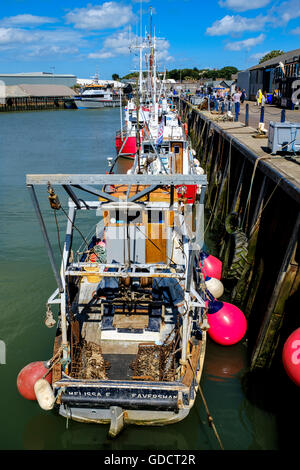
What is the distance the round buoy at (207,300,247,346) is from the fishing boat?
53cm

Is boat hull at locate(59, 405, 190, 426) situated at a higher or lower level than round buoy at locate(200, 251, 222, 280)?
lower

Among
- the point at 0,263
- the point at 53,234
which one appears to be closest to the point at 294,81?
the point at 53,234

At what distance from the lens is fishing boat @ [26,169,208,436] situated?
6367 mm

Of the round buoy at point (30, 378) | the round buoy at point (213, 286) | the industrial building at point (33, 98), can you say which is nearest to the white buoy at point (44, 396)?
the round buoy at point (30, 378)

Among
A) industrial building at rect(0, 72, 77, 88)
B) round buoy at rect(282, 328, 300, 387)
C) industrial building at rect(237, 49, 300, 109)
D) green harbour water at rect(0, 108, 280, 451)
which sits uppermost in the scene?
Answer: industrial building at rect(0, 72, 77, 88)

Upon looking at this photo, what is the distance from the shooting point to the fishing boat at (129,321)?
6367 millimetres

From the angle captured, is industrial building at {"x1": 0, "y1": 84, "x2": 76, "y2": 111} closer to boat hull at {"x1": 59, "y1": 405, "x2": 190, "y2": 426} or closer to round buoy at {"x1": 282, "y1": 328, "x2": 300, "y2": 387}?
boat hull at {"x1": 59, "y1": 405, "x2": 190, "y2": 426}

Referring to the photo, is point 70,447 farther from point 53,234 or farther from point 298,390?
point 53,234

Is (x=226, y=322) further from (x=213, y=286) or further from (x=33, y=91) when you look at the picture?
(x=33, y=91)

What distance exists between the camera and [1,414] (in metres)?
7.61

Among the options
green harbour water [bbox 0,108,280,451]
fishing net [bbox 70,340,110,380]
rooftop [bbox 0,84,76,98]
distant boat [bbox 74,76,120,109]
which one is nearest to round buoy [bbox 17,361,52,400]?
fishing net [bbox 70,340,110,380]

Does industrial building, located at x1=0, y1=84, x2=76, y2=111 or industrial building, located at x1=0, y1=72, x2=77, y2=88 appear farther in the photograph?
industrial building, located at x1=0, y1=72, x2=77, y2=88

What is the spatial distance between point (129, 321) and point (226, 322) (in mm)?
2448

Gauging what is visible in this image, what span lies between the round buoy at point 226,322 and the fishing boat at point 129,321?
53 centimetres
